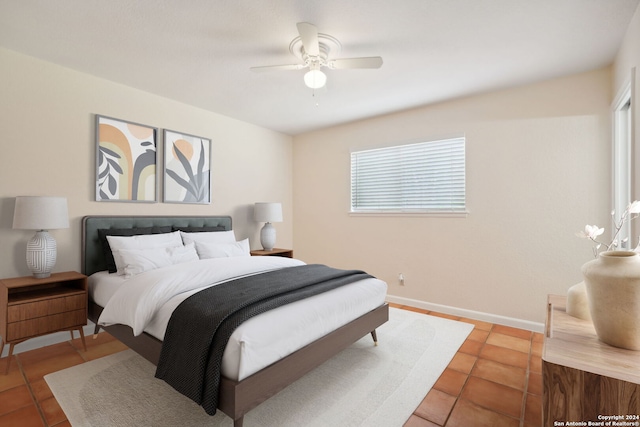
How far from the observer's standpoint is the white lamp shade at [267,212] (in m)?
4.37

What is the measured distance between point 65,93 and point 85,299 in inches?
75.3

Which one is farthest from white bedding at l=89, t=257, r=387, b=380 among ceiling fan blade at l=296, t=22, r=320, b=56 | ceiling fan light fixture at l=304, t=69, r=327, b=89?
ceiling fan blade at l=296, t=22, r=320, b=56

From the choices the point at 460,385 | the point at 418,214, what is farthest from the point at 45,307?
the point at 418,214

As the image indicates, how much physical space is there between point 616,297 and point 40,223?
3647mm

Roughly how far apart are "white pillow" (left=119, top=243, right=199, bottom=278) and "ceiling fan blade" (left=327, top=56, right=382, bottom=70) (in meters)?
2.24

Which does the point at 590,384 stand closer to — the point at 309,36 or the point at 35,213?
the point at 309,36

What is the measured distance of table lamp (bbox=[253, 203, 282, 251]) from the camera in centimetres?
438

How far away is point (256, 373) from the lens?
1.66 metres

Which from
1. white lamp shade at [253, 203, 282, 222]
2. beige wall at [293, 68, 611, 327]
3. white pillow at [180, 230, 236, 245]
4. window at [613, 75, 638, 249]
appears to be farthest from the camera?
white lamp shade at [253, 203, 282, 222]

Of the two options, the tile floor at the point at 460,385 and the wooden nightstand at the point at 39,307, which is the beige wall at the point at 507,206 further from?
the wooden nightstand at the point at 39,307

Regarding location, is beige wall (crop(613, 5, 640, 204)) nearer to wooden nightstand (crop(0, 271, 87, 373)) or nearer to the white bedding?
the white bedding

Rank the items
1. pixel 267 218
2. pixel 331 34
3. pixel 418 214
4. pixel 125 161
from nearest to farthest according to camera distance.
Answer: pixel 331 34, pixel 125 161, pixel 418 214, pixel 267 218

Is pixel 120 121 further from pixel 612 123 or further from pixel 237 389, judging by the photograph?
pixel 612 123

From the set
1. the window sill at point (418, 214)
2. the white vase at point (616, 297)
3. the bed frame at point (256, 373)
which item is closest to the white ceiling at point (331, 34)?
the window sill at point (418, 214)
